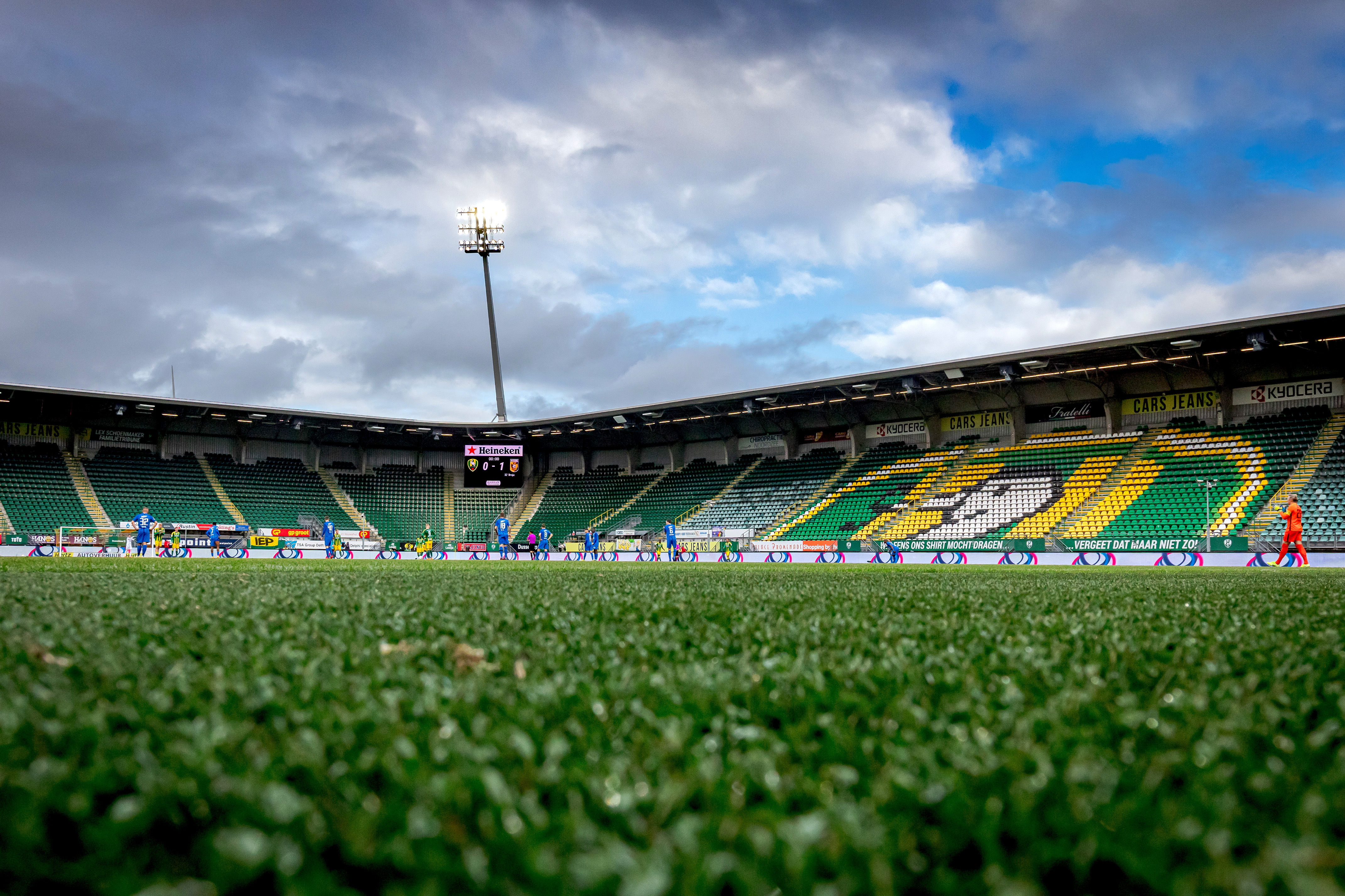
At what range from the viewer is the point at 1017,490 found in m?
29.8

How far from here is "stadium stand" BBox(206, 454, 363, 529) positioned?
37625mm

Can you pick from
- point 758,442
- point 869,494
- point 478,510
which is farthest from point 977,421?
point 478,510

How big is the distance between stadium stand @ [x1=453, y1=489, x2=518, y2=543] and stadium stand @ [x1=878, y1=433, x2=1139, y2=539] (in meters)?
21.6

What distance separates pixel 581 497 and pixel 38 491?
905 inches

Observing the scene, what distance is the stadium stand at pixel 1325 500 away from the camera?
2219 centimetres

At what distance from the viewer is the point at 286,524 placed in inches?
1473

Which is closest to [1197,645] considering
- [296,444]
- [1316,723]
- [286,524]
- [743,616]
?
[1316,723]

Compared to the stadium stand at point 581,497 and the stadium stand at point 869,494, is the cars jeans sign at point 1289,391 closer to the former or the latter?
the stadium stand at point 869,494

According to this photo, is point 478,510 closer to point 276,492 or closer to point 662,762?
point 276,492

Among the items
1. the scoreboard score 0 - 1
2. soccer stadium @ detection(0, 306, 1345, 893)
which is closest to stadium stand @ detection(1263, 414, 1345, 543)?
soccer stadium @ detection(0, 306, 1345, 893)

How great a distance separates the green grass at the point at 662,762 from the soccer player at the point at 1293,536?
1826cm

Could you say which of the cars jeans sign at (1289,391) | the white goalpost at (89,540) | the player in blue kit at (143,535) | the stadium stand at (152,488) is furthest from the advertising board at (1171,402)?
the stadium stand at (152,488)

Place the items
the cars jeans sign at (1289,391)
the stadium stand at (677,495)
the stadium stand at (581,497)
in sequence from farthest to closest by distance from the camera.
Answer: the stadium stand at (581,497)
the stadium stand at (677,495)
the cars jeans sign at (1289,391)

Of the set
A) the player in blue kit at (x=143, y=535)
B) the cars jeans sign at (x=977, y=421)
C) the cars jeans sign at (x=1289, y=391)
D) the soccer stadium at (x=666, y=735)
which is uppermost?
the cars jeans sign at (x=977, y=421)
